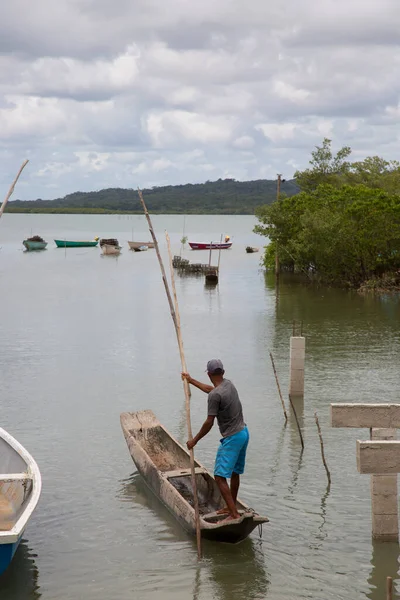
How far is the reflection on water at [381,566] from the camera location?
1007 cm

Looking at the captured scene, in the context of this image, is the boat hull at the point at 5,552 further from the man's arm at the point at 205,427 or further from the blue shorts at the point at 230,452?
the blue shorts at the point at 230,452

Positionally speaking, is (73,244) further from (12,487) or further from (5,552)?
(5,552)

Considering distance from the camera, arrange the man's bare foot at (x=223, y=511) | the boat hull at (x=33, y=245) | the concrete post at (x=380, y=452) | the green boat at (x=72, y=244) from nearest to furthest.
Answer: the concrete post at (x=380, y=452) → the man's bare foot at (x=223, y=511) → the boat hull at (x=33, y=245) → the green boat at (x=72, y=244)

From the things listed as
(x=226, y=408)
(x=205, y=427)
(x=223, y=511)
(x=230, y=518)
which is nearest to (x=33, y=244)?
(x=205, y=427)

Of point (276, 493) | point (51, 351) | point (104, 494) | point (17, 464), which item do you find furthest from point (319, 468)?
point (51, 351)

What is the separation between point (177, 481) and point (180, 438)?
401 centimetres

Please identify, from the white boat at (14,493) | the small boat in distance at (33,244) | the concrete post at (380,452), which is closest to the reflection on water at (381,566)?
the concrete post at (380,452)

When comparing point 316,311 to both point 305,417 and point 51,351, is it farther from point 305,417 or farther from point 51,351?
point 305,417

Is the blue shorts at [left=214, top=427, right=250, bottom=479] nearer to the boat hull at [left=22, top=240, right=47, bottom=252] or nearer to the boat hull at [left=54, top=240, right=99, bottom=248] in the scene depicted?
the boat hull at [left=22, top=240, right=47, bottom=252]

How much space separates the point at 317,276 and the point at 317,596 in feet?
132

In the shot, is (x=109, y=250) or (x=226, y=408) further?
(x=109, y=250)

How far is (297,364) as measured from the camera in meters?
18.7

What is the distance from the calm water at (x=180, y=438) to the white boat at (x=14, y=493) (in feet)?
2.73

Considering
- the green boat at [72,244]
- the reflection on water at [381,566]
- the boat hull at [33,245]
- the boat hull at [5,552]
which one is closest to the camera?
the boat hull at [5,552]
